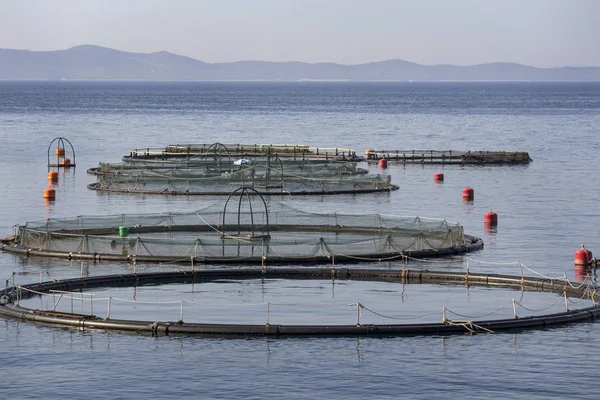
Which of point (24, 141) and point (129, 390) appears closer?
point (129, 390)

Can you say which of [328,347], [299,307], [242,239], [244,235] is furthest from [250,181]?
[328,347]

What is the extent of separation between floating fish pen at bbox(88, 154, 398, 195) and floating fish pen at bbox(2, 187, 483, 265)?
2296 cm

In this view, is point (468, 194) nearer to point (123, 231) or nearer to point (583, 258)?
point (583, 258)

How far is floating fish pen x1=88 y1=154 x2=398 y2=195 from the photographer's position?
9912 cm

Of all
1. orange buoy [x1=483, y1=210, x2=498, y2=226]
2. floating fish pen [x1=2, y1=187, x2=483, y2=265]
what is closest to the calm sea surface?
orange buoy [x1=483, y1=210, x2=498, y2=226]

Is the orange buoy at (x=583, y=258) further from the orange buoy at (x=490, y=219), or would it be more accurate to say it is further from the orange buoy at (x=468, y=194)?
the orange buoy at (x=468, y=194)

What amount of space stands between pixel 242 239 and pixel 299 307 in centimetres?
1262

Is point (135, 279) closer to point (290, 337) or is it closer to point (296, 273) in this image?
point (296, 273)

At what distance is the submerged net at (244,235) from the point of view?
62906 millimetres

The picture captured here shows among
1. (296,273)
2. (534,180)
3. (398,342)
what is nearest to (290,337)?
(398,342)

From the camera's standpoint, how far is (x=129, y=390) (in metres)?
39.8

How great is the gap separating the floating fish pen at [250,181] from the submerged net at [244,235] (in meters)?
19.7

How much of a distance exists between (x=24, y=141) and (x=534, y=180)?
276 feet

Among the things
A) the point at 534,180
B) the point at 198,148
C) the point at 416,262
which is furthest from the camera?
the point at 198,148
